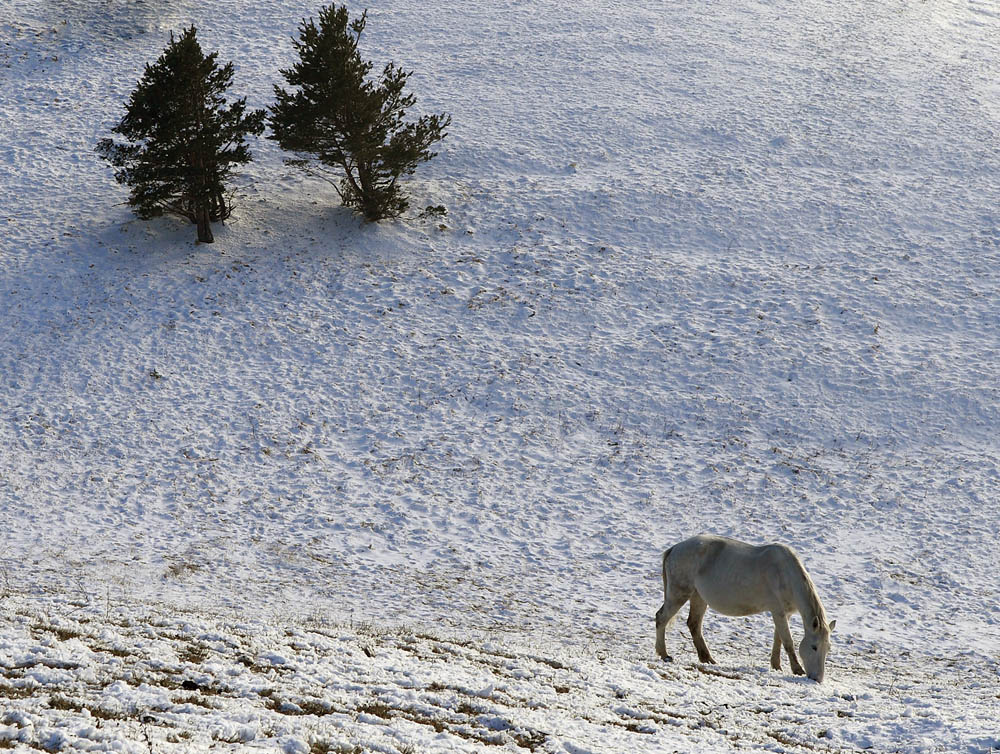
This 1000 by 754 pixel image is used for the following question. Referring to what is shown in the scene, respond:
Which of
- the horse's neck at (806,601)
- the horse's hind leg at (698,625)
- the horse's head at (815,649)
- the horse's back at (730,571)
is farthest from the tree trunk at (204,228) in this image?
the horse's head at (815,649)

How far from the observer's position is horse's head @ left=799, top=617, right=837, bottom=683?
1159 cm

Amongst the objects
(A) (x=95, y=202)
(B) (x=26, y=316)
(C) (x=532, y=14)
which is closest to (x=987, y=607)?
(B) (x=26, y=316)

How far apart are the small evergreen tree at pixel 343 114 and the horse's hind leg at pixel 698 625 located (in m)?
17.9

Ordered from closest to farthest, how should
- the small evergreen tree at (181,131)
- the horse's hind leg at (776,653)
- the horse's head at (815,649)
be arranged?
the horse's head at (815,649)
the horse's hind leg at (776,653)
the small evergreen tree at (181,131)

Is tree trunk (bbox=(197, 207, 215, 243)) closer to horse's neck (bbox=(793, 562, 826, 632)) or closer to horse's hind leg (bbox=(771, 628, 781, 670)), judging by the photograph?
horse's hind leg (bbox=(771, 628, 781, 670))

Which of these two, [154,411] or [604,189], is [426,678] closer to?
[154,411]

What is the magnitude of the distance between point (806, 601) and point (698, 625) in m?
1.90

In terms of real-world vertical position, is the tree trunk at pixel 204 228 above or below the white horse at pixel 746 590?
above

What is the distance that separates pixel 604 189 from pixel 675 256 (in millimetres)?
4269

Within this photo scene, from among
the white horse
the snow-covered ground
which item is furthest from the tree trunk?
the white horse

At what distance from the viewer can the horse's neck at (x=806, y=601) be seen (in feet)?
38.2

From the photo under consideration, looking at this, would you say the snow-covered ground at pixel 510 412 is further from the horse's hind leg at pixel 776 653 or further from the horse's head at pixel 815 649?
the horse's head at pixel 815 649

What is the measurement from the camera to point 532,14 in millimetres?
44688

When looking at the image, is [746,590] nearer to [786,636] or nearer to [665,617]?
[786,636]
